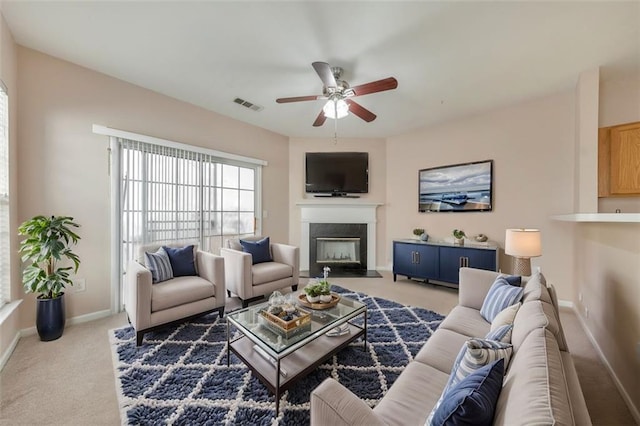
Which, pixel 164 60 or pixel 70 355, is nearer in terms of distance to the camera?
pixel 70 355

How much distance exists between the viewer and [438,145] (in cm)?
427

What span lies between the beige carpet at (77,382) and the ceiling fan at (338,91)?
2.71 meters

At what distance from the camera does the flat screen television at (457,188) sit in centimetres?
377

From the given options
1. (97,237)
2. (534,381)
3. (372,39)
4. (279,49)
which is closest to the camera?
(534,381)

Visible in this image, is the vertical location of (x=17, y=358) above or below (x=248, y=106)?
below

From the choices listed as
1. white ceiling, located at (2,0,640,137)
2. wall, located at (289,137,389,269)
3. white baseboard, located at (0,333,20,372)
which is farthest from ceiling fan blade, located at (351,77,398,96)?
white baseboard, located at (0,333,20,372)

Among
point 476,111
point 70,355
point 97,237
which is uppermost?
point 476,111

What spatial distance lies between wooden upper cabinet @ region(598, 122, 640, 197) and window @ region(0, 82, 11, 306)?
5865 mm

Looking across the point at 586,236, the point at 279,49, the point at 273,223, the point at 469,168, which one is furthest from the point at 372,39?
the point at 273,223

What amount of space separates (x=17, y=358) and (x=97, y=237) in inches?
47.2

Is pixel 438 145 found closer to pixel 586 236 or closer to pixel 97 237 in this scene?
pixel 586 236

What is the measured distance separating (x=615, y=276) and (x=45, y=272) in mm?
4807

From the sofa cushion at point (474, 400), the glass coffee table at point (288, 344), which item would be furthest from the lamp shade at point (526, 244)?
the sofa cushion at point (474, 400)

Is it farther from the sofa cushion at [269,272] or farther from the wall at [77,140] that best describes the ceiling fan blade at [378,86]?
the wall at [77,140]
